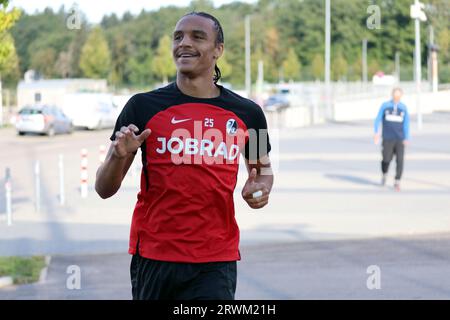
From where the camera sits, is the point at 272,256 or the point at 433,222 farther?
the point at 433,222

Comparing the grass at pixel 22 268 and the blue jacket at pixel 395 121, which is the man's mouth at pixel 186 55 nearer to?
the grass at pixel 22 268

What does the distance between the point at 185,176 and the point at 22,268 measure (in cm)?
679

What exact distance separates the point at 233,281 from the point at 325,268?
606cm

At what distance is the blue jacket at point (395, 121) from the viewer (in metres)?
18.7

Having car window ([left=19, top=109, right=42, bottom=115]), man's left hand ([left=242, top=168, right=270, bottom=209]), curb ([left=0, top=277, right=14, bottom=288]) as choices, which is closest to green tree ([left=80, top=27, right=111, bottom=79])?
car window ([left=19, top=109, right=42, bottom=115])

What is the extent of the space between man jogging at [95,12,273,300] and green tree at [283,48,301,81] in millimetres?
95119

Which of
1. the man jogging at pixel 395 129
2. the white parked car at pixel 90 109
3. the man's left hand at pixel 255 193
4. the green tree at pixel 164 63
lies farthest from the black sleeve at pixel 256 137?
the green tree at pixel 164 63

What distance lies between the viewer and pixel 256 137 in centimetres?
480

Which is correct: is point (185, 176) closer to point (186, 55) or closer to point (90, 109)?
point (186, 55)

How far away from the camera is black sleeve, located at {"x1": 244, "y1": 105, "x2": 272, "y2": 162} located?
15.7 feet

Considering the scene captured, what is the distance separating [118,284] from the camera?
9.93m

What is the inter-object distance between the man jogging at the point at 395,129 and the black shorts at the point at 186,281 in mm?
14473
